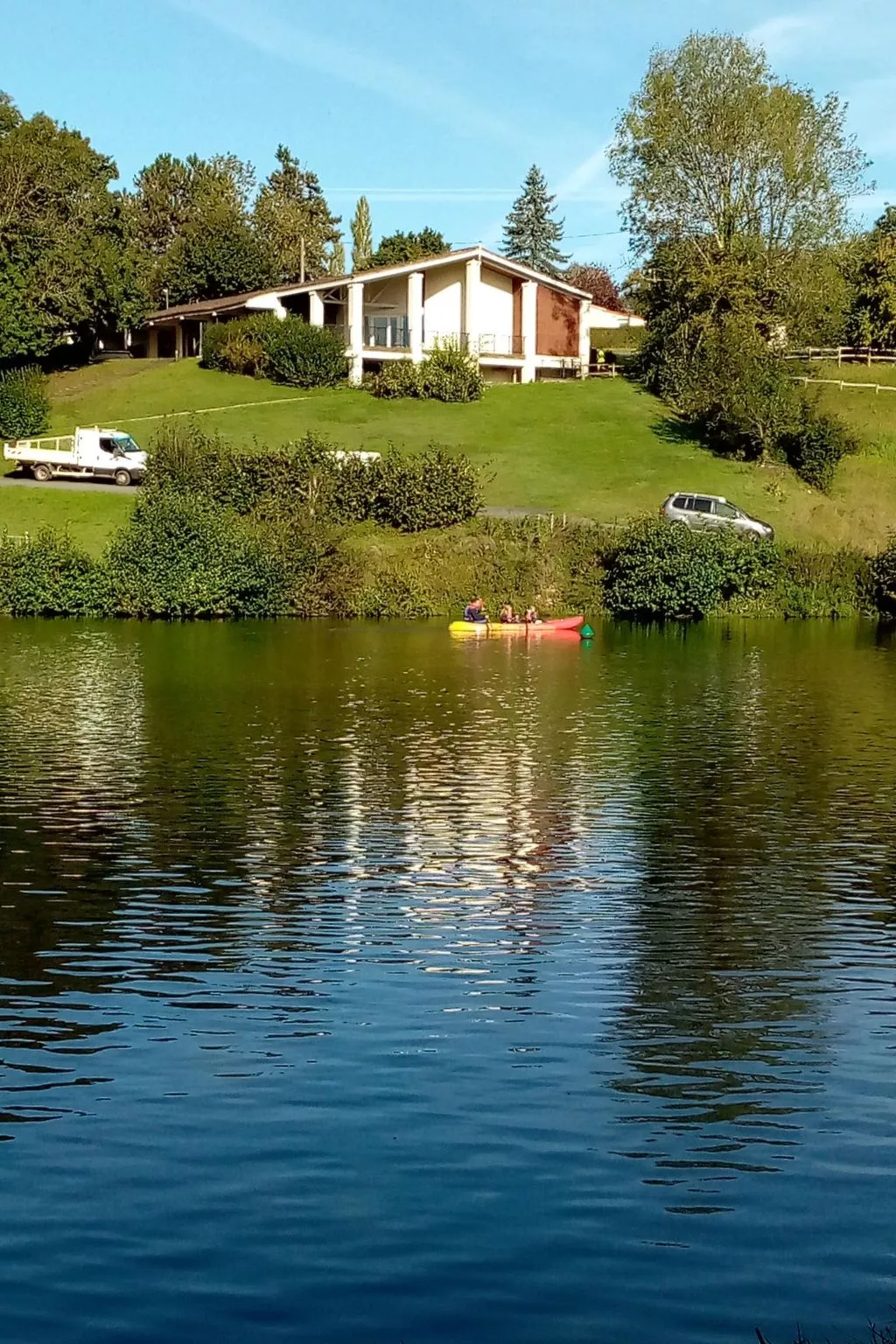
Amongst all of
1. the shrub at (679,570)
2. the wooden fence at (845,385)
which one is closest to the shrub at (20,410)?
the shrub at (679,570)

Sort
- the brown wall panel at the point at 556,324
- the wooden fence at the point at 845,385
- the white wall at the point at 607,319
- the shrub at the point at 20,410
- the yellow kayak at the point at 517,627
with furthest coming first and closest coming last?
the white wall at the point at 607,319 < the brown wall panel at the point at 556,324 < the wooden fence at the point at 845,385 < the shrub at the point at 20,410 < the yellow kayak at the point at 517,627

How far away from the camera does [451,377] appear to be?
314ft

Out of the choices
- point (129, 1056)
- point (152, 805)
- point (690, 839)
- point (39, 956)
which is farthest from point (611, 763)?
point (129, 1056)

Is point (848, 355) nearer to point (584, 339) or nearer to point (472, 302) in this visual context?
point (584, 339)

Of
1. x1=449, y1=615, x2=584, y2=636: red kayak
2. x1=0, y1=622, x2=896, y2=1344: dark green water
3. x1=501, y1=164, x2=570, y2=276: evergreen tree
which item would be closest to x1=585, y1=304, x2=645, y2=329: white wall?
x1=501, y1=164, x2=570, y2=276: evergreen tree

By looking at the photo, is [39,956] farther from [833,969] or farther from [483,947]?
[833,969]

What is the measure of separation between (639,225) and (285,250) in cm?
4658

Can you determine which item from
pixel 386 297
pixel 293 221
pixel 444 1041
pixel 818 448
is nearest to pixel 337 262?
pixel 293 221

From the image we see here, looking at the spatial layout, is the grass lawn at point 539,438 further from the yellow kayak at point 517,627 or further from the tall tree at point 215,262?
the tall tree at point 215,262

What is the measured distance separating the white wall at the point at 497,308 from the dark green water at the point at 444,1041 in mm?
74533

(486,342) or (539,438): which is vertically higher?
(486,342)

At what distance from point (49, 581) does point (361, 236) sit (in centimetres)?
7615

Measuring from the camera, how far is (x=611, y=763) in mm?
31953

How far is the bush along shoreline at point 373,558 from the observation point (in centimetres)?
6569
